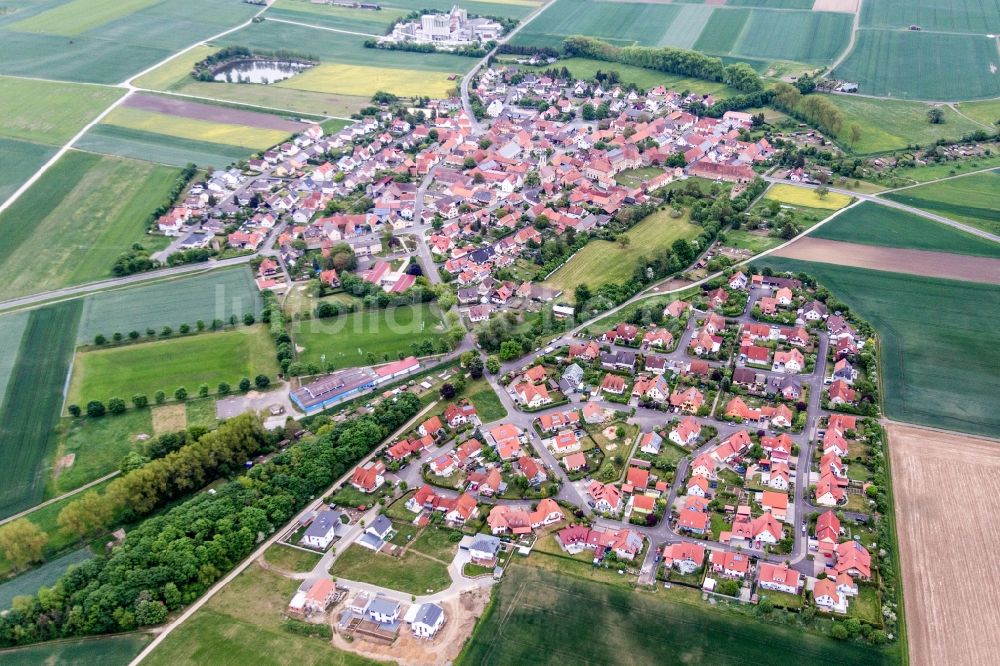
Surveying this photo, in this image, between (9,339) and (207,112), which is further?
(207,112)

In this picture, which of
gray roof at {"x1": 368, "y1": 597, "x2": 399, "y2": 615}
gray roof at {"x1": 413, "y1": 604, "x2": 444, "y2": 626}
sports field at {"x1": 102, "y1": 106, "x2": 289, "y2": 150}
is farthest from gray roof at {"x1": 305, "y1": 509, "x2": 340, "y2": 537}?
sports field at {"x1": 102, "y1": 106, "x2": 289, "y2": 150}

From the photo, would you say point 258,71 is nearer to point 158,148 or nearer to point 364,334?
point 158,148

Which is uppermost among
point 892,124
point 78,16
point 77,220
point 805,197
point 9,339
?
point 78,16

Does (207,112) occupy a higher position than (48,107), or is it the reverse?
(48,107)

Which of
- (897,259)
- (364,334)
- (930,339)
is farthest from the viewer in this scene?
(897,259)

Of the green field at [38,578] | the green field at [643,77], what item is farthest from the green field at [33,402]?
the green field at [643,77]

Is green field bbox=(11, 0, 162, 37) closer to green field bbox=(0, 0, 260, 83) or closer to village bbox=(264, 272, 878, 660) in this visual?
green field bbox=(0, 0, 260, 83)

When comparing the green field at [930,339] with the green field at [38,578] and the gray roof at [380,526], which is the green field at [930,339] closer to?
the gray roof at [380,526]

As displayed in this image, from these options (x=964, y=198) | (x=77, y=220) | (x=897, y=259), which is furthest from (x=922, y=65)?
(x=77, y=220)
